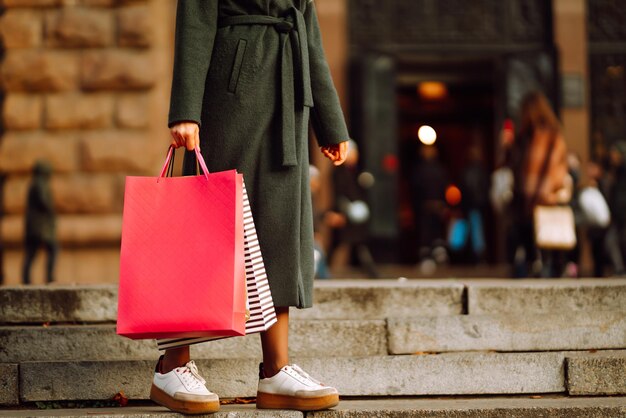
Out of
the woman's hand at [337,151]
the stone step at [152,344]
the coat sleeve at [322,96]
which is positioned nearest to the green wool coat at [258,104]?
the coat sleeve at [322,96]

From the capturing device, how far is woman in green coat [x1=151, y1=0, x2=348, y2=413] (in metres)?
3.84

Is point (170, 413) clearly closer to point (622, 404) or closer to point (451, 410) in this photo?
point (451, 410)

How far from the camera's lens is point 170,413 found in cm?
390

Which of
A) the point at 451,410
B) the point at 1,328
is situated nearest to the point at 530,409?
the point at 451,410

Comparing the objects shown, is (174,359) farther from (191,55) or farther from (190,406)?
(191,55)

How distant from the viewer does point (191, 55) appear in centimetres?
383

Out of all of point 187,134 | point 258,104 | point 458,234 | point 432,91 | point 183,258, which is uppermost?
point 432,91

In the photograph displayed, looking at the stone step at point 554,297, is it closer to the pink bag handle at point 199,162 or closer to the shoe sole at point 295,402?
the shoe sole at point 295,402

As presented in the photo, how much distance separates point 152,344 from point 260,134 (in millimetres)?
1377

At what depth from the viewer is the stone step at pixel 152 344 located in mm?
4746

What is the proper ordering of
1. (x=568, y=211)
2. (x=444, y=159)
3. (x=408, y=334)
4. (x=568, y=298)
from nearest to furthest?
(x=408, y=334) → (x=568, y=298) → (x=568, y=211) → (x=444, y=159)

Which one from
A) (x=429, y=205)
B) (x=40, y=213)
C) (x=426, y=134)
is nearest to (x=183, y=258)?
(x=40, y=213)

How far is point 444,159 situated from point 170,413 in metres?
14.2

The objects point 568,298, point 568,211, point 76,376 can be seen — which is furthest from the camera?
point 568,211
